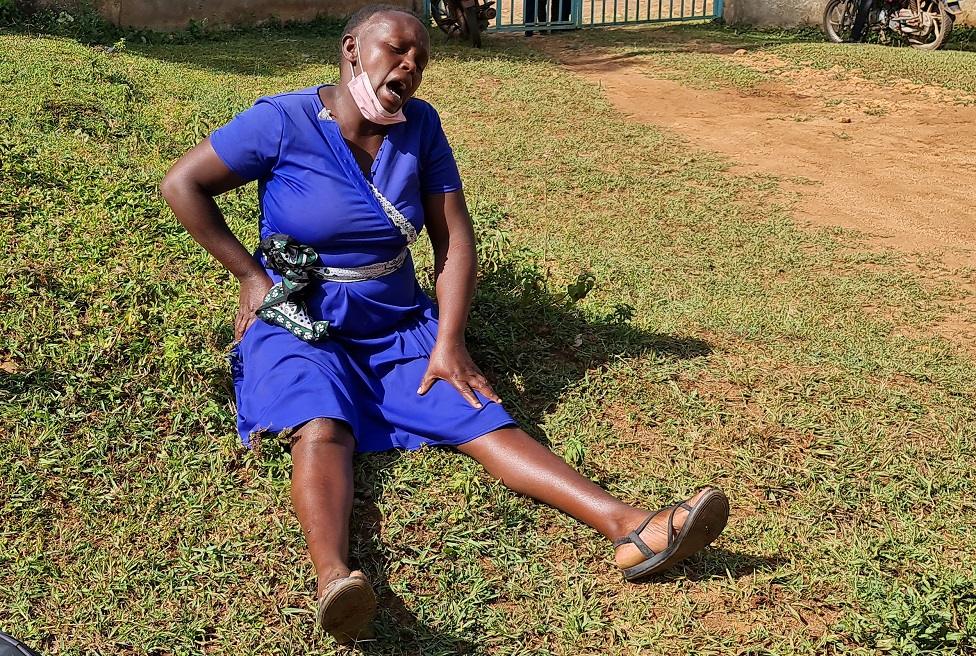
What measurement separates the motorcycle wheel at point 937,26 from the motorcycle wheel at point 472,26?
15.3ft

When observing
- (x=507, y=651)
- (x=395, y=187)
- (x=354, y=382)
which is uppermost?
(x=395, y=187)

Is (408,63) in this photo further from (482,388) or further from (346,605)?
(346,605)

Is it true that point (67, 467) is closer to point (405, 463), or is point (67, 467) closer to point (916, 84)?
point (405, 463)

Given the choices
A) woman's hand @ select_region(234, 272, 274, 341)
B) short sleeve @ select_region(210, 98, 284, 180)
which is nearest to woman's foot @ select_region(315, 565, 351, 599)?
woman's hand @ select_region(234, 272, 274, 341)

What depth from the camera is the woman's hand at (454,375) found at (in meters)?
3.01

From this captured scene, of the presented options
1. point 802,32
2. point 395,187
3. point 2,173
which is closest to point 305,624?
point 395,187

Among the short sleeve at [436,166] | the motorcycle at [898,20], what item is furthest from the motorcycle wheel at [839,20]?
the short sleeve at [436,166]

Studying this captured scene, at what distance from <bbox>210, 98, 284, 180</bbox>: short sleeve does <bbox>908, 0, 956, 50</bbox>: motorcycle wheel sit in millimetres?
9872

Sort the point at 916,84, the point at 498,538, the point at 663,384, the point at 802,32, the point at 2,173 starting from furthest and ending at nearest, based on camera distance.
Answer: the point at 802,32, the point at 916,84, the point at 2,173, the point at 663,384, the point at 498,538

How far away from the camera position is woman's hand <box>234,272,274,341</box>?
3.12 metres

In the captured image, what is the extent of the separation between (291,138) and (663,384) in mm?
1642

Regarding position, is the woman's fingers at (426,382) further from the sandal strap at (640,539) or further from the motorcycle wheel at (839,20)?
the motorcycle wheel at (839,20)

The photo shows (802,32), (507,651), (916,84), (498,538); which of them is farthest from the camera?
(802,32)

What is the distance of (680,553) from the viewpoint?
2.64 meters
